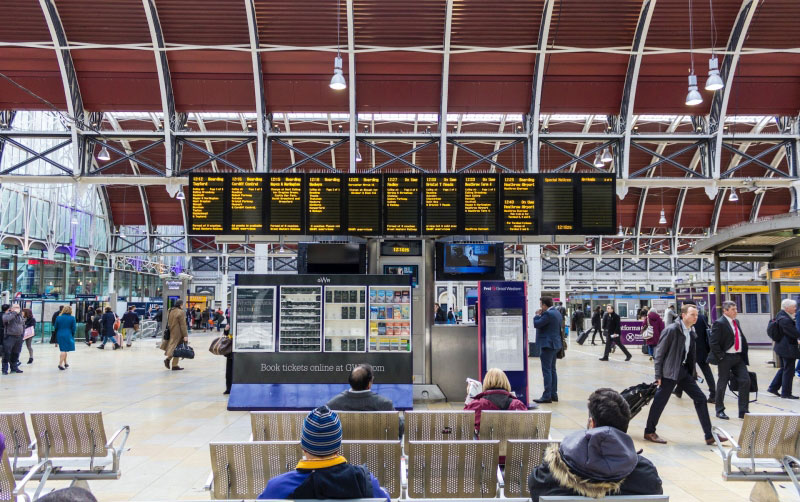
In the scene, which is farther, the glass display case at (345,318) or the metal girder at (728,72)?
the metal girder at (728,72)

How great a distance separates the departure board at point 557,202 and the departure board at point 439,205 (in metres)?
1.74

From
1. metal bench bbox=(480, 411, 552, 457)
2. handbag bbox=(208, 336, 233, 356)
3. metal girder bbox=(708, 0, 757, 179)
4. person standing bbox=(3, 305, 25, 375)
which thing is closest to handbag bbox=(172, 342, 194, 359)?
person standing bbox=(3, 305, 25, 375)

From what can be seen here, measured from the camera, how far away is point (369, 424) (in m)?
5.07

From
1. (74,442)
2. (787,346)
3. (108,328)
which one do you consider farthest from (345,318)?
(108,328)

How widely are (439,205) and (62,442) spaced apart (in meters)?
7.57

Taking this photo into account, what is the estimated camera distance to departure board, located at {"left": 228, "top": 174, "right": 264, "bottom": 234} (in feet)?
37.0

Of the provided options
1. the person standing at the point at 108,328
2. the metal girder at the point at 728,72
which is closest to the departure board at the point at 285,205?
the metal girder at the point at 728,72

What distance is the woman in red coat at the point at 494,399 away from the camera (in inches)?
208

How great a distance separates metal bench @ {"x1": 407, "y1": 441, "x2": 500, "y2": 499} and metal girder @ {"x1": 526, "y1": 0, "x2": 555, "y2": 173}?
1143cm

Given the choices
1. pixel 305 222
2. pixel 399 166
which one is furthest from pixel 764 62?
pixel 399 166

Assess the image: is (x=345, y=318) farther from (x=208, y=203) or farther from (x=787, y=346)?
(x=787, y=346)

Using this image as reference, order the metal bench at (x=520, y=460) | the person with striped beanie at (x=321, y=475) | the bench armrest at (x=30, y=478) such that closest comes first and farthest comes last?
the person with striped beanie at (x=321, y=475) < the bench armrest at (x=30, y=478) < the metal bench at (x=520, y=460)

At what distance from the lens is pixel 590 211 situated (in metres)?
11.4

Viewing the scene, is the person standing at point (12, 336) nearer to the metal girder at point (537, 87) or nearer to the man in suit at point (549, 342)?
the man in suit at point (549, 342)
